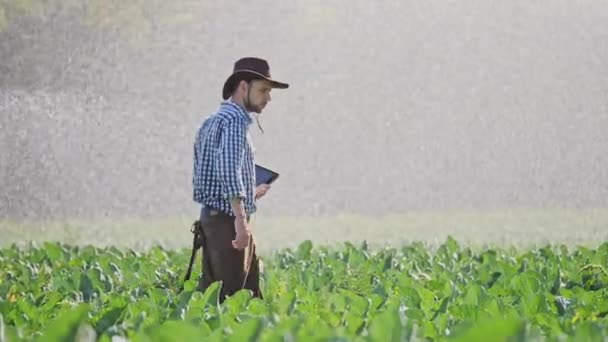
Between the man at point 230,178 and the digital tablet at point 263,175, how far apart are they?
51 millimetres

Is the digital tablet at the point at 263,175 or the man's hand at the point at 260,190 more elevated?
the digital tablet at the point at 263,175

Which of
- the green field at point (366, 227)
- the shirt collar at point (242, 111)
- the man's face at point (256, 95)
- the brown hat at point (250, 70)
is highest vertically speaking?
the brown hat at point (250, 70)

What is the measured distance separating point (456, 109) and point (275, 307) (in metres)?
18.3

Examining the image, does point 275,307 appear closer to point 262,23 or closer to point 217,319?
point 217,319

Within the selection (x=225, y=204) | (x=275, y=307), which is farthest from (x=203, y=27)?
(x=275, y=307)

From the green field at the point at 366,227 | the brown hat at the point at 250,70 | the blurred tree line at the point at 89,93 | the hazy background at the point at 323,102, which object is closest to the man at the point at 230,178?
the brown hat at the point at 250,70

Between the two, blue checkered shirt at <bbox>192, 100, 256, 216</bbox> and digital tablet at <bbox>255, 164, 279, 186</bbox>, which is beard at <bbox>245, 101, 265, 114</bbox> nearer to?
blue checkered shirt at <bbox>192, 100, 256, 216</bbox>

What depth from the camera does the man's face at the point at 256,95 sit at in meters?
5.94

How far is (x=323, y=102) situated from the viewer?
73.2 ft

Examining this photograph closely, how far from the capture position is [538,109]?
866 inches

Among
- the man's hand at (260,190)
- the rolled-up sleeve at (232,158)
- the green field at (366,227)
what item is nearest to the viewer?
the rolled-up sleeve at (232,158)

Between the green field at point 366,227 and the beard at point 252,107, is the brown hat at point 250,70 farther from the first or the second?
the green field at point 366,227

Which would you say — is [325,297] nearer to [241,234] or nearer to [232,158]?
[241,234]

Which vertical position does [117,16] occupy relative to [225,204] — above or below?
above
